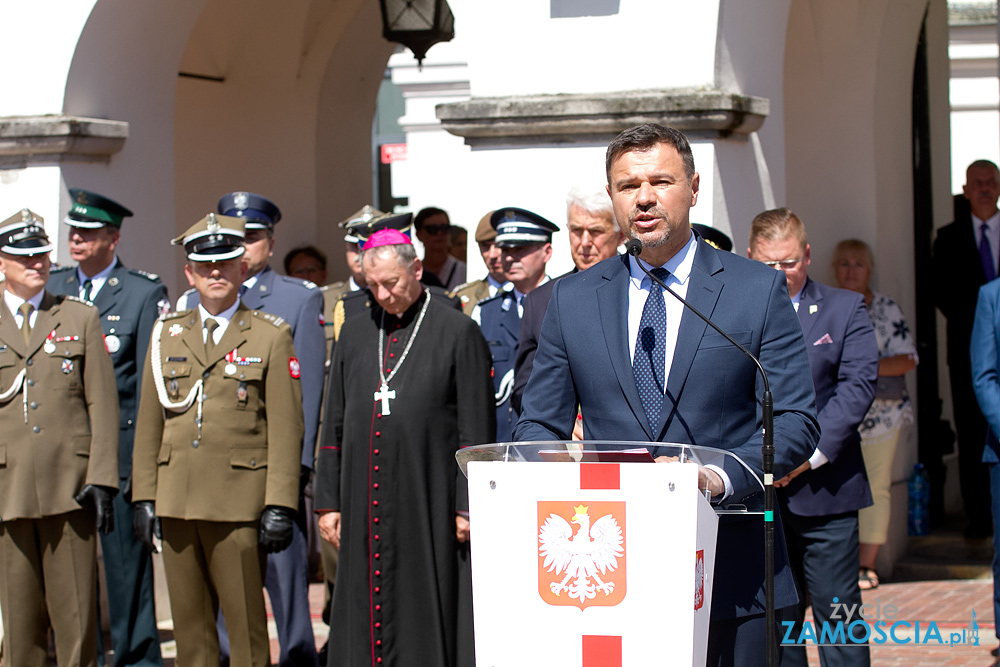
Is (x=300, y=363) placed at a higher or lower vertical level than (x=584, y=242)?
lower

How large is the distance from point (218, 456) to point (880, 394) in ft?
13.6

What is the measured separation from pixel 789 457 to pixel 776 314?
0.35 metres

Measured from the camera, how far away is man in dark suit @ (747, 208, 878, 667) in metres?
5.21

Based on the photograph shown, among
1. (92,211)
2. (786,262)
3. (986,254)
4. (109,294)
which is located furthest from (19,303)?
(986,254)

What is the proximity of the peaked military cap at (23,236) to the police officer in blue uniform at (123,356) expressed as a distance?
507 mm

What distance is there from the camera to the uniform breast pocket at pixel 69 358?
236 inches

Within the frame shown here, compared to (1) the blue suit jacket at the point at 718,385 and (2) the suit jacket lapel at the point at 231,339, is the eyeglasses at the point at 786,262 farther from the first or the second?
(2) the suit jacket lapel at the point at 231,339

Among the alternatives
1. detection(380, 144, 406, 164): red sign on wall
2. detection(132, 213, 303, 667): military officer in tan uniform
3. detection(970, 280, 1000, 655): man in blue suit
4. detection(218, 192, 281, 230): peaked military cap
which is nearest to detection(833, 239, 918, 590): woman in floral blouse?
detection(970, 280, 1000, 655): man in blue suit

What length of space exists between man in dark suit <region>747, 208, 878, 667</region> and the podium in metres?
2.49

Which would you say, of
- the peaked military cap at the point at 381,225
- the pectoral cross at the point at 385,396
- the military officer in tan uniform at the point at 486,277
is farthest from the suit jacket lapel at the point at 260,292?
the pectoral cross at the point at 385,396

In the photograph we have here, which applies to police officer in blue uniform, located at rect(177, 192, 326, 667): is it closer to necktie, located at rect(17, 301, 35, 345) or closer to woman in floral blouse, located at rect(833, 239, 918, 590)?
necktie, located at rect(17, 301, 35, 345)

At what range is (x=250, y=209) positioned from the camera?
7043mm

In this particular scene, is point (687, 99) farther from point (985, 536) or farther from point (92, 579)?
point (985, 536)

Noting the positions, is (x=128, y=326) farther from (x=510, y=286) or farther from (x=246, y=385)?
(x=510, y=286)
